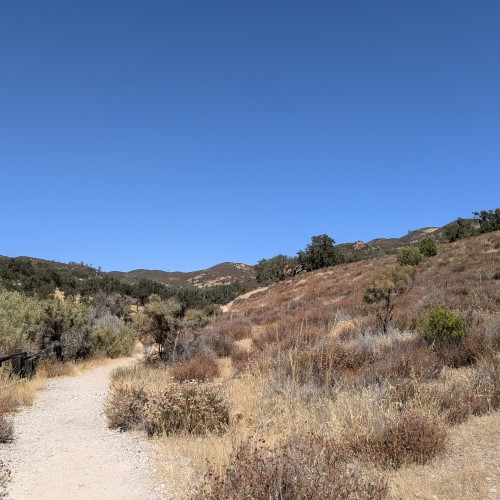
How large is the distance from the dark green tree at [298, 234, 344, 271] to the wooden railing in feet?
128

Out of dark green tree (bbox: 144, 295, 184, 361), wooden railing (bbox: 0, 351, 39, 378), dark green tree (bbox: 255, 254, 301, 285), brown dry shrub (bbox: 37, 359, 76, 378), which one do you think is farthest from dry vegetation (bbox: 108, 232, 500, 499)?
dark green tree (bbox: 255, 254, 301, 285)

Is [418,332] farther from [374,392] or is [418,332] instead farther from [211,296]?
[211,296]

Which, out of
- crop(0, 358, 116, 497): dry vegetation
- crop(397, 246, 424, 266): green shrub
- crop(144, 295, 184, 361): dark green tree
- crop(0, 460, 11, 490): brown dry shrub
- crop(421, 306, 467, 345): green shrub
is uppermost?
crop(397, 246, 424, 266): green shrub

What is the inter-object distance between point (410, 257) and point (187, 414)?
24.2 m

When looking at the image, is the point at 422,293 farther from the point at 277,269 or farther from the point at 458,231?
the point at 277,269

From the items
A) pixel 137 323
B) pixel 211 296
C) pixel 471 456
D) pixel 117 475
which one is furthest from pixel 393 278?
pixel 211 296

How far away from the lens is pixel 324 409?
6082mm

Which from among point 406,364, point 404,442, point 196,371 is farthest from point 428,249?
point 404,442

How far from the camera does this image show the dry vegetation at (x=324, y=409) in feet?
13.0

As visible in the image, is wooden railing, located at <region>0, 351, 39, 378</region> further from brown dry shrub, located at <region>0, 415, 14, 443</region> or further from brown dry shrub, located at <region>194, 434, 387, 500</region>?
brown dry shrub, located at <region>194, 434, 387, 500</region>

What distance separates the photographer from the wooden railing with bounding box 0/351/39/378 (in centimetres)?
1083

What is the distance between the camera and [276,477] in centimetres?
378

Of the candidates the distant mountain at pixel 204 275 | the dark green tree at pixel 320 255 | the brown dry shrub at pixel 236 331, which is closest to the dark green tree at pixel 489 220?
the dark green tree at pixel 320 255

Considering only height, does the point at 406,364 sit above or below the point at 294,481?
above
